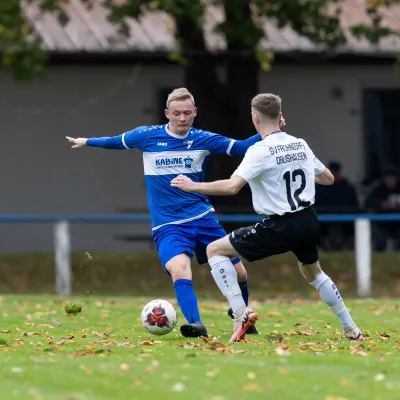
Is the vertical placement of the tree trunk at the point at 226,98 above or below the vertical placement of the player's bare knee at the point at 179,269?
above

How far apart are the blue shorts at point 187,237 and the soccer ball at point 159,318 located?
409 mm

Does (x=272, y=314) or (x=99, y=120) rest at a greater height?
(x=99, y=120)

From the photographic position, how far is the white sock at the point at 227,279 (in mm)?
10359

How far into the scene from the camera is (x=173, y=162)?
11102 mm

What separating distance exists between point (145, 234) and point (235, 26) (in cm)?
591

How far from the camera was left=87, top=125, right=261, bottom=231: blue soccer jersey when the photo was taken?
11.1 m

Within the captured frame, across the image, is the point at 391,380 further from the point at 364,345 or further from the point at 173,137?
the point at 173,137

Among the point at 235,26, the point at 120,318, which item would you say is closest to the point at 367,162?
the point at 235,26

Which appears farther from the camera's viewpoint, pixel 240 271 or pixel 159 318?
pixel 240 271

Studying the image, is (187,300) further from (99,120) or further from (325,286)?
(99,120)

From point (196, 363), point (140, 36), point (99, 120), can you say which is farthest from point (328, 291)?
Answer: point (99, 120)

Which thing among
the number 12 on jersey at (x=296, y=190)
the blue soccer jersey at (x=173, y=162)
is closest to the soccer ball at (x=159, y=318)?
the blue soccer jersey at (x=173, y=162)

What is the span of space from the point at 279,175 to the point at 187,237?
53.0 inches

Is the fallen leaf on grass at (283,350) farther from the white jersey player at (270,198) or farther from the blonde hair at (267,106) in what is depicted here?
the blonde hair at (267,106)
